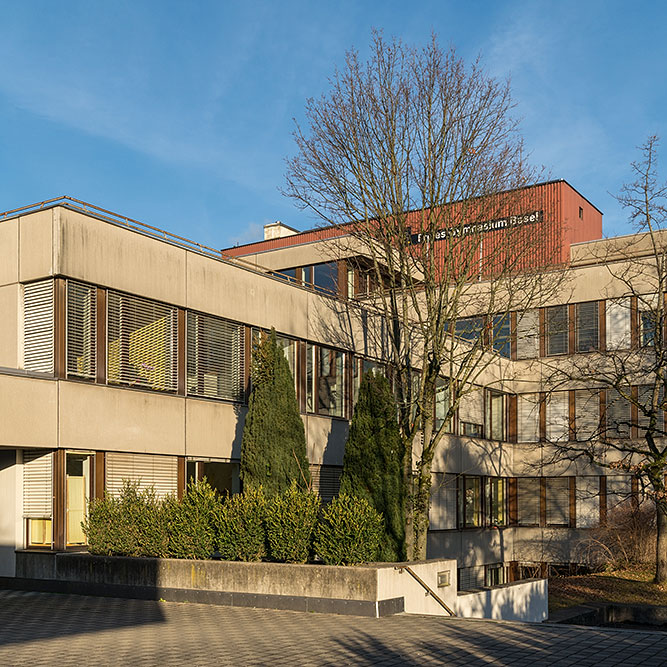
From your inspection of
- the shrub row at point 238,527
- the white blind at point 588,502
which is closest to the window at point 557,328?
the white blind at point 588,502

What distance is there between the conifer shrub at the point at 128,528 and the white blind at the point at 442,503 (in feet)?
50.9

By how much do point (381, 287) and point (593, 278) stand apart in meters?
15.8

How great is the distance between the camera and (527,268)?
2430cm

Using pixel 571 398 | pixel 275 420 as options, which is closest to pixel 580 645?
pixel 275 420

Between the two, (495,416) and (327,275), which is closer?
(327,275)

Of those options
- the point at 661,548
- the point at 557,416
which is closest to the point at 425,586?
the point at 661,548

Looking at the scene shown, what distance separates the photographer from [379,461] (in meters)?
21.7

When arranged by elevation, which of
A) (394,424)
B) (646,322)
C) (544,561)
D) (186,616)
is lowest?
(544,561)

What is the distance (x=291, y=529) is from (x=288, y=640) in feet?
12.2

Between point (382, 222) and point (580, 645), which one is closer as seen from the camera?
point (580, 645)

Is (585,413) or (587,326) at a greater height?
(587,326)

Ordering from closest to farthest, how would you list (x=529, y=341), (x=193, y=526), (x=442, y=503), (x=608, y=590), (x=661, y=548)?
(x=193, y=526), (x=608, y=590), (x=661, y=548), (x=442, y=503), (x=529, y=341)

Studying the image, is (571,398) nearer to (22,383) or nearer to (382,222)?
(382,222)

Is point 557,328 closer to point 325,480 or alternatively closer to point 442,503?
point 442,503
